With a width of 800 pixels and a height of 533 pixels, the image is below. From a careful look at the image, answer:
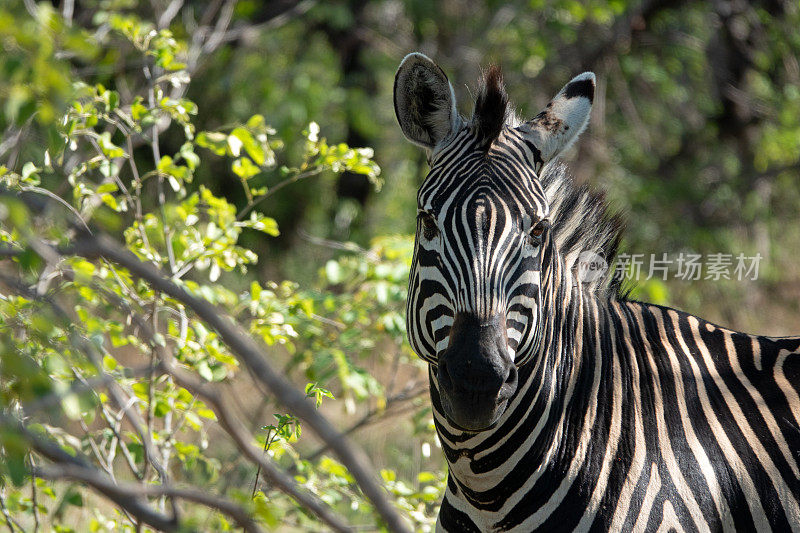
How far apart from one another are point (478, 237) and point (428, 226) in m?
0.23

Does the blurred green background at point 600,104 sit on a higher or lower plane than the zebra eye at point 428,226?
higher

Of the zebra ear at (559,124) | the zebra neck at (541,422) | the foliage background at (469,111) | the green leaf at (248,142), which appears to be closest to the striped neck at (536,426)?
the zebra neck at (541,422)

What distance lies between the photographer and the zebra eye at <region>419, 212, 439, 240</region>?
2.68 m

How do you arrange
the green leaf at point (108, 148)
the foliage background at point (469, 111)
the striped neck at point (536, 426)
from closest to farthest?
the striped neck at point (536, 426) < the green leaf at point (108, 148) < the foliage background at point (469, 111)

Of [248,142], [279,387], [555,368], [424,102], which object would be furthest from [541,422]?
[248,142]

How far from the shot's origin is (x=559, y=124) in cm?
302

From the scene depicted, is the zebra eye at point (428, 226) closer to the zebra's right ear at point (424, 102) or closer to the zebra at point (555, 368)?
the zebra at point (555, 368)

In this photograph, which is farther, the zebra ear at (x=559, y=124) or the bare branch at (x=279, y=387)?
the zebra ear at (x=559, y=124)

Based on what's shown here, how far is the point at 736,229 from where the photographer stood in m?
10.7

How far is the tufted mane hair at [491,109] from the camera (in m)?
2.81

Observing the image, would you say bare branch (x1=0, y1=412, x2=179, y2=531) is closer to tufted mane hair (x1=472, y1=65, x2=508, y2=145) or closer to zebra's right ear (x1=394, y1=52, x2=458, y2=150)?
tufted mane hair (x1=472, y1=65, x2=508, y2=145)

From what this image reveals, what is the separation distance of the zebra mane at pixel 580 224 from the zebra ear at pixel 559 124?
0.11m

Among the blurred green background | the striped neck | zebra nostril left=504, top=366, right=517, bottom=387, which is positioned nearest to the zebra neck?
the striped neck

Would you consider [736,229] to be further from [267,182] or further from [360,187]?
[267,182]
